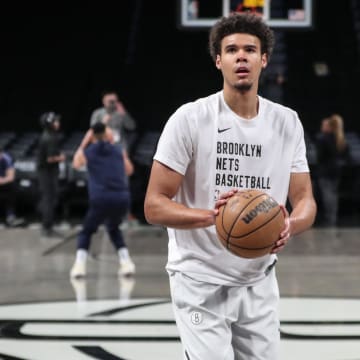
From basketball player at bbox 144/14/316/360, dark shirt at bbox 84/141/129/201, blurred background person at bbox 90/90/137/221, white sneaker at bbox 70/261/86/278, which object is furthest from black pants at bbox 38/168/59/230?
basketball player at bbox 144/14/316/360

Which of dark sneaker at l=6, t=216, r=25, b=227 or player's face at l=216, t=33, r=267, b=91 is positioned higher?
player's face at l=216, t=33, r=267, b=91

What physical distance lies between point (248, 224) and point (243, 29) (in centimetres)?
75

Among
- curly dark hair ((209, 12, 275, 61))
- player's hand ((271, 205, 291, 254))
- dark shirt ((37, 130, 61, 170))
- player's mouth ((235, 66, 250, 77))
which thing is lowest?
dark shirt ((37, 130, 61, 170))

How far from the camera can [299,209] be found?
322 cm

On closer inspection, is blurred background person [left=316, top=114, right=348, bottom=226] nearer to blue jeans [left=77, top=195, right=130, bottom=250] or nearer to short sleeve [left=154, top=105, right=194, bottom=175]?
blue jeans [left=77, top=195, right=130, bottom=250]

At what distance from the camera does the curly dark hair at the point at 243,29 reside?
3139 millimetres

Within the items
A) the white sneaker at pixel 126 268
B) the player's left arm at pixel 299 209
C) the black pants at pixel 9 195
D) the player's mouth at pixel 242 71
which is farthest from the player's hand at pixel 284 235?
the black pants at pixel 9 195

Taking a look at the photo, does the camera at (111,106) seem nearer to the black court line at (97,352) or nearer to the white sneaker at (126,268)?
the white sneaker at (126,268)

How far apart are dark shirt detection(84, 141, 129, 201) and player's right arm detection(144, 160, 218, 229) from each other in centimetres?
512

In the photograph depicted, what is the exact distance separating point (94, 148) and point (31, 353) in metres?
3.23

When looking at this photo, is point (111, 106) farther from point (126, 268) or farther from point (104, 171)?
point (126, 268)

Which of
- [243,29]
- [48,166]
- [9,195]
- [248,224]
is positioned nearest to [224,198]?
[248,224]

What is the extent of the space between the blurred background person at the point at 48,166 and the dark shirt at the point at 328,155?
12.8ft

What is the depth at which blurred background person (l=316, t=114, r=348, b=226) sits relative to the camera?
12.6 meters
